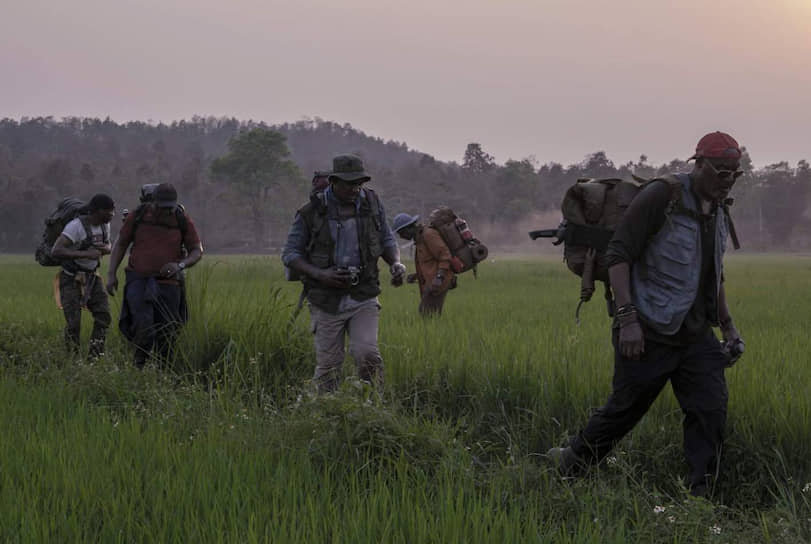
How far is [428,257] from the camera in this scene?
8.97 m

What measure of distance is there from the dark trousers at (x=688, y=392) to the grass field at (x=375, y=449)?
263mm

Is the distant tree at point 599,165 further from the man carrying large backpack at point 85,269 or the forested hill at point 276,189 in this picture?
the man carrying large backpack at point 85,269

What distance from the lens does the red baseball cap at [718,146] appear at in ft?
12.0

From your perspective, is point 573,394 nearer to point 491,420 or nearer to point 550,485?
point 491,420

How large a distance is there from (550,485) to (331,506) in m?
1.20

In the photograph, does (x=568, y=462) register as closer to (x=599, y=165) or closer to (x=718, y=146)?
(x=718, y=146)

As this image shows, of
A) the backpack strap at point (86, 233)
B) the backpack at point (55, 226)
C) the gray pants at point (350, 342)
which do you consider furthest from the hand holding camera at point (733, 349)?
the backpack at point (55, 226)

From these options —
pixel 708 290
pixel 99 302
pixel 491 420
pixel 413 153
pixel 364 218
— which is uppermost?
pixel 413 153

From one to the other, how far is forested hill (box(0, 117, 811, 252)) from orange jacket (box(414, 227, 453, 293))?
176 feet

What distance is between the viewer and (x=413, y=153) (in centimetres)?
18912

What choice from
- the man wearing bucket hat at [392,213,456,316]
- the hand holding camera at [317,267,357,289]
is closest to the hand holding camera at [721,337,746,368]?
the hand holding camera at [317,267,357,289]

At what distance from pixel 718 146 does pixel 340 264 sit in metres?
2.54

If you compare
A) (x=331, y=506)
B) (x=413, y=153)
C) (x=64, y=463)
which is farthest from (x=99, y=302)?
(x=413, y=153)

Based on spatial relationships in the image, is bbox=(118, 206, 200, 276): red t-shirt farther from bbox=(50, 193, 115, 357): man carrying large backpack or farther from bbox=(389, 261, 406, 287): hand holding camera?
bbox=(389, 261, 406, 287): hand holding camera
